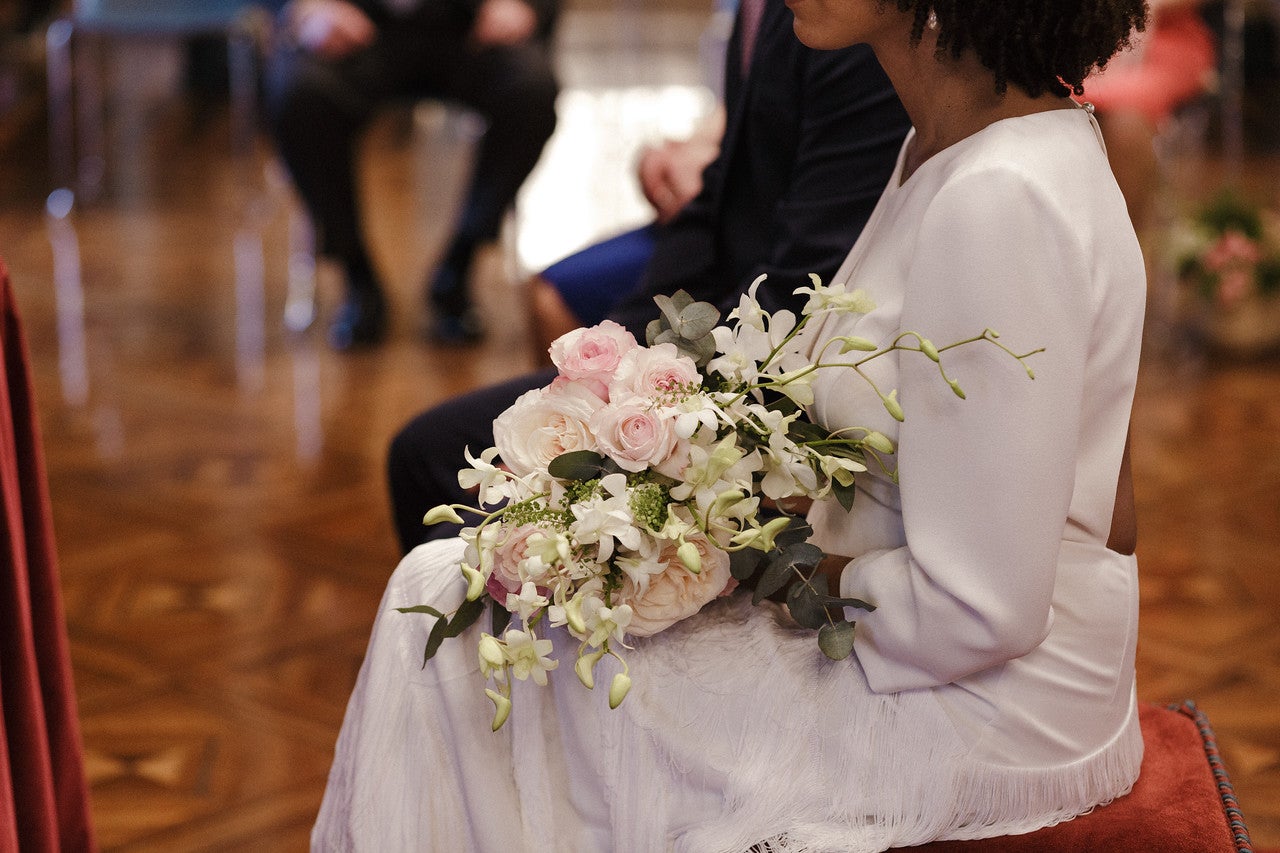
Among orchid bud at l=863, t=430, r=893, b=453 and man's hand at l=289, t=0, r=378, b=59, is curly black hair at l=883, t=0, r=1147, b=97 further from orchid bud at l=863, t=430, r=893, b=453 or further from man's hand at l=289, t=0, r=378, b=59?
man's hand at l=289, t=0, r=378, b=59

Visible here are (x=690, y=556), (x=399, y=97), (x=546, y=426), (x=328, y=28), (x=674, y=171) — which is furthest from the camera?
(x=399, y=97)

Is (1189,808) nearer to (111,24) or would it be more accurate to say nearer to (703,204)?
(703,204)

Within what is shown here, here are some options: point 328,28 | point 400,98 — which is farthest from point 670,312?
point 400,98

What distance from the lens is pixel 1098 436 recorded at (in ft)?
4.04

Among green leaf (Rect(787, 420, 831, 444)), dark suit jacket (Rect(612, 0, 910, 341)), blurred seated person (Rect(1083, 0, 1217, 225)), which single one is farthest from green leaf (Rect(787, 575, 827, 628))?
blurred seated person (Rect(1083, 0, 1217, 225))

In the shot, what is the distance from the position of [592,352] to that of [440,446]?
756 millimetres

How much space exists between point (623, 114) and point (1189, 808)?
7166 mm

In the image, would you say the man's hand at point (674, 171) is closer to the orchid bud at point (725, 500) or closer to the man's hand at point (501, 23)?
the orchid bud at point (725, 500)

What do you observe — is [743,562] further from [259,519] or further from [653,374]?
[259,519]

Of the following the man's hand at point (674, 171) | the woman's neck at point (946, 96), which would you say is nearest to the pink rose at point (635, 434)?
the woman's neck at point (946, 96)

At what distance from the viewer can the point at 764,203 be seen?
193cm

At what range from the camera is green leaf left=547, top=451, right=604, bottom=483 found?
3.83 ft

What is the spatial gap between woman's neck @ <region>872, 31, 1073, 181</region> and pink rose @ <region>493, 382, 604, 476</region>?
15.2 inches

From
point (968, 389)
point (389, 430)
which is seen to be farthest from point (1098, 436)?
point (389, 430)
